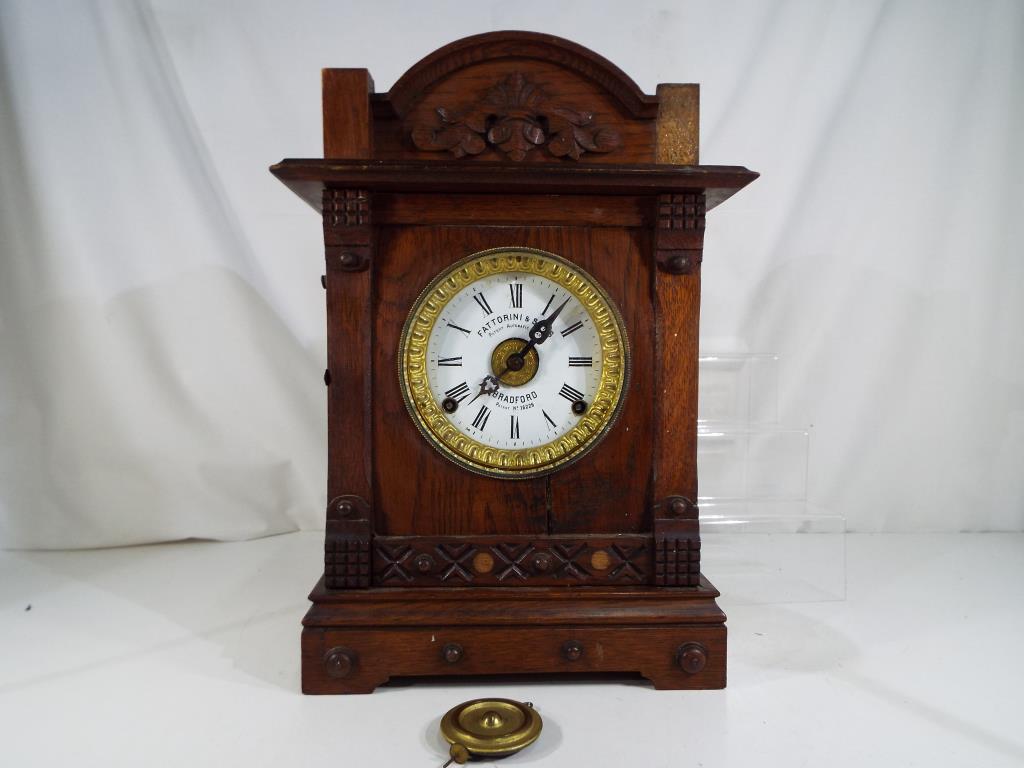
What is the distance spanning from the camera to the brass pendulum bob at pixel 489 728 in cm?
133

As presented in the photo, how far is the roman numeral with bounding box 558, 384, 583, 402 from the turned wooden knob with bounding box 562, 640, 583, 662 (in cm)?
48

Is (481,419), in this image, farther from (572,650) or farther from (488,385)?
(572,650)

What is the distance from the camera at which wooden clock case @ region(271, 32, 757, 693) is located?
1604 millimetres

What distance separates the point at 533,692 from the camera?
159cm

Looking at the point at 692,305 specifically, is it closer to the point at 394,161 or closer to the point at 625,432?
the point at 625,432

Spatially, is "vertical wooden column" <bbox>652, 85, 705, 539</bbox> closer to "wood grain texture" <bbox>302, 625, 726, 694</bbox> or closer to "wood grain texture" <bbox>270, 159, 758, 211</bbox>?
"wood grain texture" <bbox>270, 159, 758, 211</bbox>

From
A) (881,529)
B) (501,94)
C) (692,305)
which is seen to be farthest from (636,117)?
(881,529)

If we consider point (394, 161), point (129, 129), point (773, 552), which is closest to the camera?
point (394, 161)

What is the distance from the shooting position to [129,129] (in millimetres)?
2539

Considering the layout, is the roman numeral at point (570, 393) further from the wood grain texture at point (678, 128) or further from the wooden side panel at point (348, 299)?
the wood grain texture at point (678, 128)

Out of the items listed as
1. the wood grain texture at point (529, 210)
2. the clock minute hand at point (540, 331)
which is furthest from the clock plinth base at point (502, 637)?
the wood grain texture at point (529, 210)

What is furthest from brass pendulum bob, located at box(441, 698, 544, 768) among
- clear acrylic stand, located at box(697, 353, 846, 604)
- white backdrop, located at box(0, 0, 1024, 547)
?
white backdrop, located at box(0, 0, 1024, 547)

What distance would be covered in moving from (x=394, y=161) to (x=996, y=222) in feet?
7.09

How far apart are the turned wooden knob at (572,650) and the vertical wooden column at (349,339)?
0.41m
